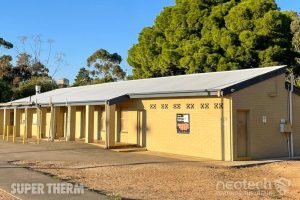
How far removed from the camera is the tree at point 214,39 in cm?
3070

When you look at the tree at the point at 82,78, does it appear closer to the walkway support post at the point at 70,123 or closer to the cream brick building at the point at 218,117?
the walkway support post at the point at 70,123

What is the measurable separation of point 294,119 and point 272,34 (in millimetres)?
12716

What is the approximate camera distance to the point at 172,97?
63.3ft

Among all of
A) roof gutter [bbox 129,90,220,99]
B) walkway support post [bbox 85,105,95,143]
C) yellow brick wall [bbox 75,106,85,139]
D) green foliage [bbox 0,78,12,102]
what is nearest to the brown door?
roof gutter [bbox 129,90,220,99]

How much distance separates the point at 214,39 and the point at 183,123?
54.0 feet

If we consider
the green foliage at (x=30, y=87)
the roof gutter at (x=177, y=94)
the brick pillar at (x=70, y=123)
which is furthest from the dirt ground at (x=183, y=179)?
the green foliage at (x=30, y=87)

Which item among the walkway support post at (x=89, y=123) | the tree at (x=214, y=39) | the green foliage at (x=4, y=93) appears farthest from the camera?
the green foliage at (x=4, y=93)

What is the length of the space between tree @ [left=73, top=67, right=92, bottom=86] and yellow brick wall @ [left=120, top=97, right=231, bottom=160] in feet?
135

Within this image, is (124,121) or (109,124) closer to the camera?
(109,124)

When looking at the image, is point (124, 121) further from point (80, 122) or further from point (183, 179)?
point (183, 179)

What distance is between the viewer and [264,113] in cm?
1809

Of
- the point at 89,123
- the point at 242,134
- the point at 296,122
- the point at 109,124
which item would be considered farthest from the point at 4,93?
the point at 296,122

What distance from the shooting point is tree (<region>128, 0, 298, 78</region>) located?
30703mm

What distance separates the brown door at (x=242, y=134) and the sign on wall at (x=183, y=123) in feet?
7.69
